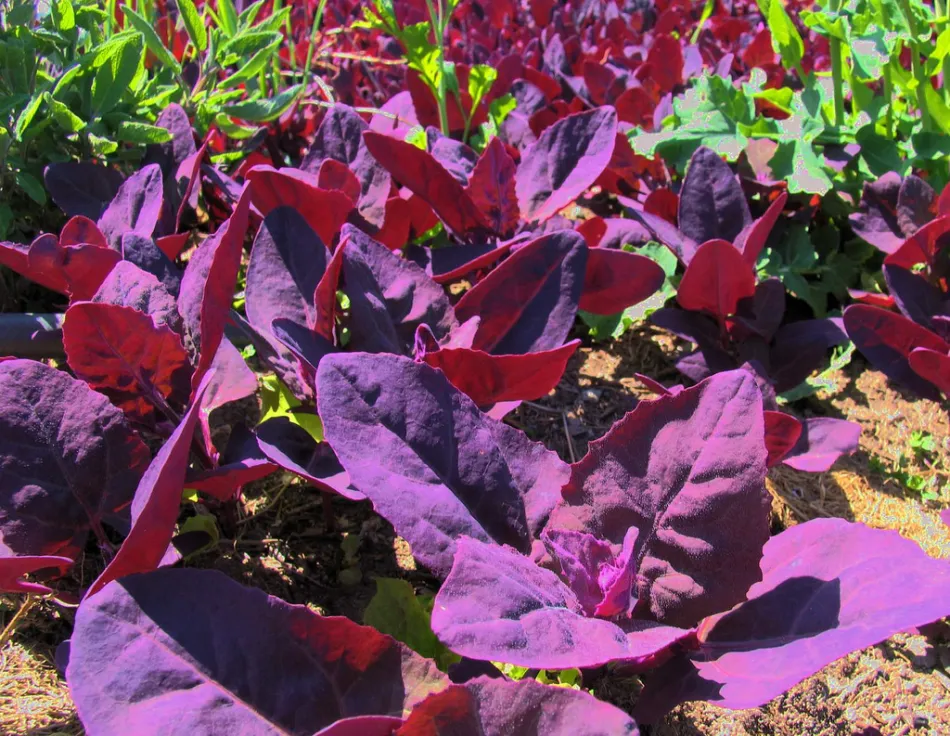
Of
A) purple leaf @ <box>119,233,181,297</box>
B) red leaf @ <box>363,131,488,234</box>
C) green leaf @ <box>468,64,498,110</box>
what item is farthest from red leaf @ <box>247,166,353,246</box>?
green leaf @ <box>468,64,498,110</box>

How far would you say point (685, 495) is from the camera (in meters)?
1.07

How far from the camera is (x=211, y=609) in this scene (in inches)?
37.1

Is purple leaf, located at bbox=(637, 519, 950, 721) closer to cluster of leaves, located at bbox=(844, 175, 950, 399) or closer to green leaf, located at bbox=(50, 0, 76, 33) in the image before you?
cluster of leaves, located at bbox=(844, 175, 950, 399)

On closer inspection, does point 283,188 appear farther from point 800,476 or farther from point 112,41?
point 800,476

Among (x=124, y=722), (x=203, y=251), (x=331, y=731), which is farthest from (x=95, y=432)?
(x=331, y=731)

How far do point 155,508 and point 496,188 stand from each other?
984 mm

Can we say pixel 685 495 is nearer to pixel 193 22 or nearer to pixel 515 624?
pixel 515 624

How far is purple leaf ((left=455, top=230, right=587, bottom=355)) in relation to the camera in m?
1.42

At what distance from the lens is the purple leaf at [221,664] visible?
0.88m

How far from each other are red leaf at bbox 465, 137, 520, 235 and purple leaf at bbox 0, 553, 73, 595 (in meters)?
1.03

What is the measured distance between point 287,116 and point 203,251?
1291mm

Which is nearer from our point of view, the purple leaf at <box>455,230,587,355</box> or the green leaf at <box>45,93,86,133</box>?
the purple leaf at <box>455,230,587,355</box>

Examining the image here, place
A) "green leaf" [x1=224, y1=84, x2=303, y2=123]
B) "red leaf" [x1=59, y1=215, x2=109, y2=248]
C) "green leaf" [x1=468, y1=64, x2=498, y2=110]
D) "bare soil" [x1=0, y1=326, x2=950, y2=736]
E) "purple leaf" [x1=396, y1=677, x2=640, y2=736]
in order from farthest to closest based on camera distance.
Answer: "green leaf" [x1=468, y1=64, x2=498, y2=110] → "green leaf" [x1=224, y1=84, x2=303, y2=123] → "red leaf" [x1=59, y1=215, x2=109, y2=248] → "bare soil" [x1=0, y1=326, x2=950, y2=736] → "purple leaf" [x1=396, y1=677, x2=640, y2=736]

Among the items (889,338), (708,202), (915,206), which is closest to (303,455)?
(708,202)
